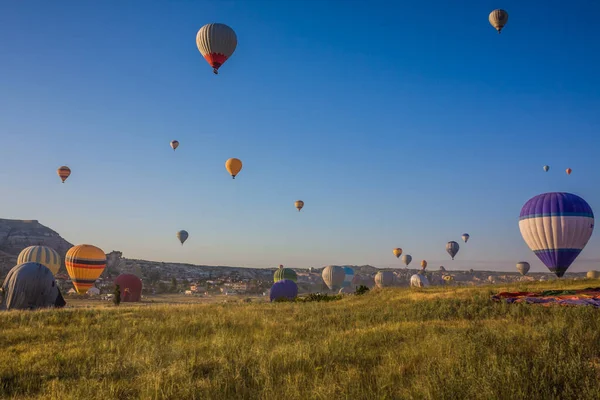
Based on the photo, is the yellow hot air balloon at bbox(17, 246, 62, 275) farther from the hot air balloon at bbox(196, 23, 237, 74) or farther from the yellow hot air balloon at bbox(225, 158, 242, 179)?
the hot air balloon at bbox(196, 23, 237, 74)

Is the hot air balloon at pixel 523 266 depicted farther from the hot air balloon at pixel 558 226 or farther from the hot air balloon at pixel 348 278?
the hot air balloon at pixel 558 226

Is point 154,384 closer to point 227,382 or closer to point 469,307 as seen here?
point 227,382

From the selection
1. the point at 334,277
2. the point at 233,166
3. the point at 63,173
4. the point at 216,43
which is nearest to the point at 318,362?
the point at 216,43

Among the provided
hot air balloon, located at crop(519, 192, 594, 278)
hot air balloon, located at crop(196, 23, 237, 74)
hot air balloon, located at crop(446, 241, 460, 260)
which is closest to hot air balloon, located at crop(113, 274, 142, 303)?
hot air balloon, located at crop(196, 23, 237, 74)

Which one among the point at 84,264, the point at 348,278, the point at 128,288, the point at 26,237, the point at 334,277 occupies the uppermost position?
the point at 26,237

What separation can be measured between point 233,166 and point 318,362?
41.0 m

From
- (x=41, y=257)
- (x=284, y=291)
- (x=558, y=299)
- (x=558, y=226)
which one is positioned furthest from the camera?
(x=41, y=257)

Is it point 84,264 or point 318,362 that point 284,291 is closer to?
point 84,264

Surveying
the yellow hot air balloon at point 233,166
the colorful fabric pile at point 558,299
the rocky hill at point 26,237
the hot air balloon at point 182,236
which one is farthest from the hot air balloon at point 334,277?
the rocky hill at point 26,237

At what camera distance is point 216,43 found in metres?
32.9

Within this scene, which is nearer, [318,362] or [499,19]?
[318,362]

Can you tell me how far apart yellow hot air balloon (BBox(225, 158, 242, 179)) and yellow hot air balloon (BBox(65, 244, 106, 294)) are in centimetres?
1774

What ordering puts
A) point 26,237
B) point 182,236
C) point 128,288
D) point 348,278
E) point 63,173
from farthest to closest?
point 26,237
point 348,278
point 182,236
point 63,173
point 128,288

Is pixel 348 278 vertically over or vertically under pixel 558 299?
under
